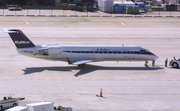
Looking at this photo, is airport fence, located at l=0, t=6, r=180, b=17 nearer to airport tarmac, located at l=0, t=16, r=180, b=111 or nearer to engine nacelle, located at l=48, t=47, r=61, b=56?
airport tarmac, located at l=0, t=16, r=180, b=111

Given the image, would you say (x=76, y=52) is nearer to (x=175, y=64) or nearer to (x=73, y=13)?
(x=175, y=64)

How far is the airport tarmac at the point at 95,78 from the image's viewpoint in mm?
33037

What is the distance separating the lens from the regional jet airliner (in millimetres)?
45469

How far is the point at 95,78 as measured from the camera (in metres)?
41.7

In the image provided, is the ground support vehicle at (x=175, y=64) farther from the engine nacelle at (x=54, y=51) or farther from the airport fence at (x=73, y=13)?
the airport fence at (x=73, y=13)

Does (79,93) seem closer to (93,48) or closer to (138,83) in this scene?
(138,83)

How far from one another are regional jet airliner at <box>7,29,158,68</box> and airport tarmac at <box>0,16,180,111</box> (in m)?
1.46

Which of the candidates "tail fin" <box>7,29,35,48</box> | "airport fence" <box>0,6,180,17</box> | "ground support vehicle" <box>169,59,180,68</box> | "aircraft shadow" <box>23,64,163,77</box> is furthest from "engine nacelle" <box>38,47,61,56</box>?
"airport fence" <box>0,6,180,17</box>

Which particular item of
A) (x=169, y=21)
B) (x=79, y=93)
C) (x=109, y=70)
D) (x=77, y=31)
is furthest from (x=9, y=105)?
(x=169, y=21)

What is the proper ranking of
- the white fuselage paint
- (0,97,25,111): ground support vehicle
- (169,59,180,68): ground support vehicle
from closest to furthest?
(0,97,25,111): ground support vehicle, the white fuselage paint, (169,59,180,68): ground support vehicle

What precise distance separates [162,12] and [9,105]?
303 ft

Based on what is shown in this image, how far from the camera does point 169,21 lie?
→ 95375 millimetres

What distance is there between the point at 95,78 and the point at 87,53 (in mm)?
5988

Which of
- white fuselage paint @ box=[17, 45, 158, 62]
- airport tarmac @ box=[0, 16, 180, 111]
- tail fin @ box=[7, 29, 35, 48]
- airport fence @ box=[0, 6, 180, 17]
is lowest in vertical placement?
airport tarmac @ box=[0, 16, 180, 111]
